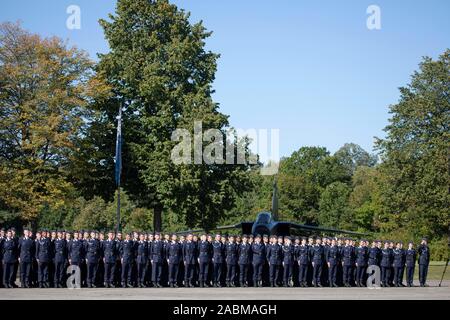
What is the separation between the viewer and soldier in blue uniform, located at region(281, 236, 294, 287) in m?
24.2

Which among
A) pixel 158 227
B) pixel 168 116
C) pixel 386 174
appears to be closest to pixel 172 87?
pixel 168 116

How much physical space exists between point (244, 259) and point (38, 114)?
19.5 m

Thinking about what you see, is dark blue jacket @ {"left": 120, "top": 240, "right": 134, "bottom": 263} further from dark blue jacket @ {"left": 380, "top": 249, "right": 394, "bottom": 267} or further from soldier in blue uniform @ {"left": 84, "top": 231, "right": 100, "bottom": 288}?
dark blue jacket @ {"left": 380, "top": 249, "right": 394, "bottom": 267}

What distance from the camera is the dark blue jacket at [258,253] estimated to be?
79.0 ft

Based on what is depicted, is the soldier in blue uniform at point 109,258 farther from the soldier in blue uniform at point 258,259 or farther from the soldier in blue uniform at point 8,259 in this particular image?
the soldier in blue uniform at point 258,259

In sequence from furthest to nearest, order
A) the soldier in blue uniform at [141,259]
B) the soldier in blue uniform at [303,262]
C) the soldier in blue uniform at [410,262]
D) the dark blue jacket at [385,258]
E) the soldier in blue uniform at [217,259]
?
the soldier in blue uniform at [410,262], the dark blue jacket at [385,258], the soldier in blue uniform at [303,262], the soldier in blue uniform at [217,259], the soldier in blue uniform at [141,259]

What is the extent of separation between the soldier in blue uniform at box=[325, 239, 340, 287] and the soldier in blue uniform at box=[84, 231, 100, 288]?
25.3 feet

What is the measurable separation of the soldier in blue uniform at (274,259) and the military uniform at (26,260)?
764cm

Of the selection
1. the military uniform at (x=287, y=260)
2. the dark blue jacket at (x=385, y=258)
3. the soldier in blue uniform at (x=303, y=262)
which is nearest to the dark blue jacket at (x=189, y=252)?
the military uniform at (x=287, y=260)

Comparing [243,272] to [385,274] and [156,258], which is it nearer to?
[156,258]

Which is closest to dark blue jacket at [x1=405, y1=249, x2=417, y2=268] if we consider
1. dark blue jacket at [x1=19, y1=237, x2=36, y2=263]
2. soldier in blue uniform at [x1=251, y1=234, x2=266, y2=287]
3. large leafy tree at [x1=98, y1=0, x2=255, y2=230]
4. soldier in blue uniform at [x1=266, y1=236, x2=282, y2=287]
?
soldier in blue uniform at [x1=266, y1=236, x2=282, y2=287]

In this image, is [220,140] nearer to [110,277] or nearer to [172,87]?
[172,87]
